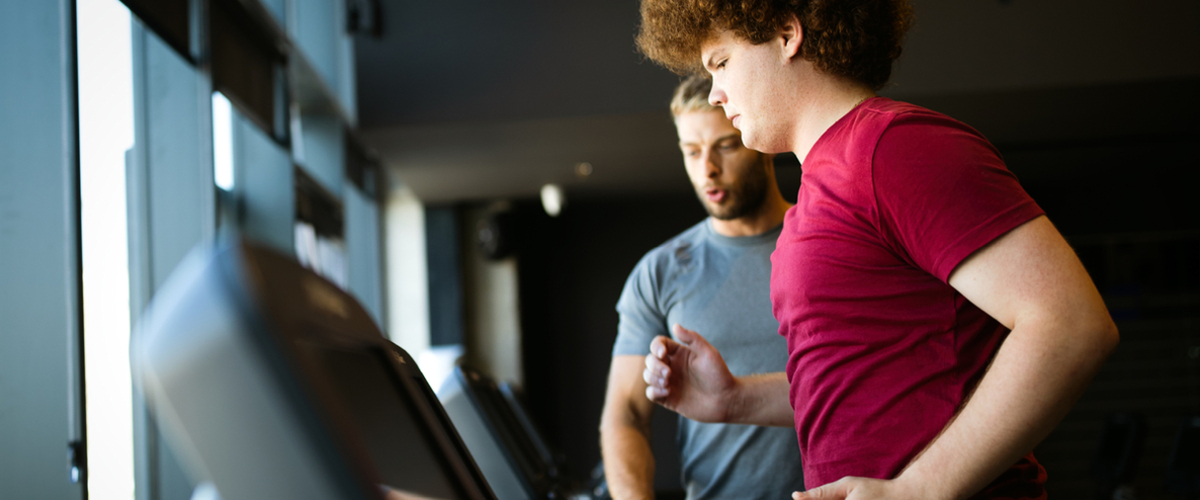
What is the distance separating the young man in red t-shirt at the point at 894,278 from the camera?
0.68m

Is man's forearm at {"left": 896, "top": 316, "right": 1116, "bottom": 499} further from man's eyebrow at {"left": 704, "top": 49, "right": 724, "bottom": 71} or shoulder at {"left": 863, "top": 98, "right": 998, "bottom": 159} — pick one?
man's eyebrow at {"left": 704, "top": 49, "right": 724, "bottom": 71}

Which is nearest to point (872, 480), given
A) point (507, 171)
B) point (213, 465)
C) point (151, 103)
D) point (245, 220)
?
point (213, 465)

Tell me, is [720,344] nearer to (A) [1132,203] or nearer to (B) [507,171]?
(B) [507,171]

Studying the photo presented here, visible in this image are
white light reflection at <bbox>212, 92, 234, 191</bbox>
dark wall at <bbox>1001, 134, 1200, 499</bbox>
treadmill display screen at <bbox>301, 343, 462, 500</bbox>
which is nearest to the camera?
treadmill display screen at <bbox>301, 343, 462, 500</bbox>

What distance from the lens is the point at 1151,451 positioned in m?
6.85

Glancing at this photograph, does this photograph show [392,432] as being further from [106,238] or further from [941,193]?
[106,238]

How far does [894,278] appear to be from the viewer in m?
0.79

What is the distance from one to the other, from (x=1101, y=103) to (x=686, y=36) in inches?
196

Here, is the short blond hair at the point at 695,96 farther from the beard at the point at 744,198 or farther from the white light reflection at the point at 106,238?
the white light reflection at the point at 106,238

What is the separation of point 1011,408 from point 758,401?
0.48m

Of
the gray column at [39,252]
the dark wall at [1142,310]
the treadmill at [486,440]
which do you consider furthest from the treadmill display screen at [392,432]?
the dark wall at [1142,310]

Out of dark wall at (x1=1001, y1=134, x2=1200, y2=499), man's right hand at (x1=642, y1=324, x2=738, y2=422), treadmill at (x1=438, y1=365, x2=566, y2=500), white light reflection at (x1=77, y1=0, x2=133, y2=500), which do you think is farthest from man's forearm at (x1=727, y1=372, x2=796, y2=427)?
dark wall at (x1=1001, y1=134, x2=1200, y2=499)

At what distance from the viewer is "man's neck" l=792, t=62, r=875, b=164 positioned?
924 mm

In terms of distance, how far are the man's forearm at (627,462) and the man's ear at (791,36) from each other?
3.34ft
